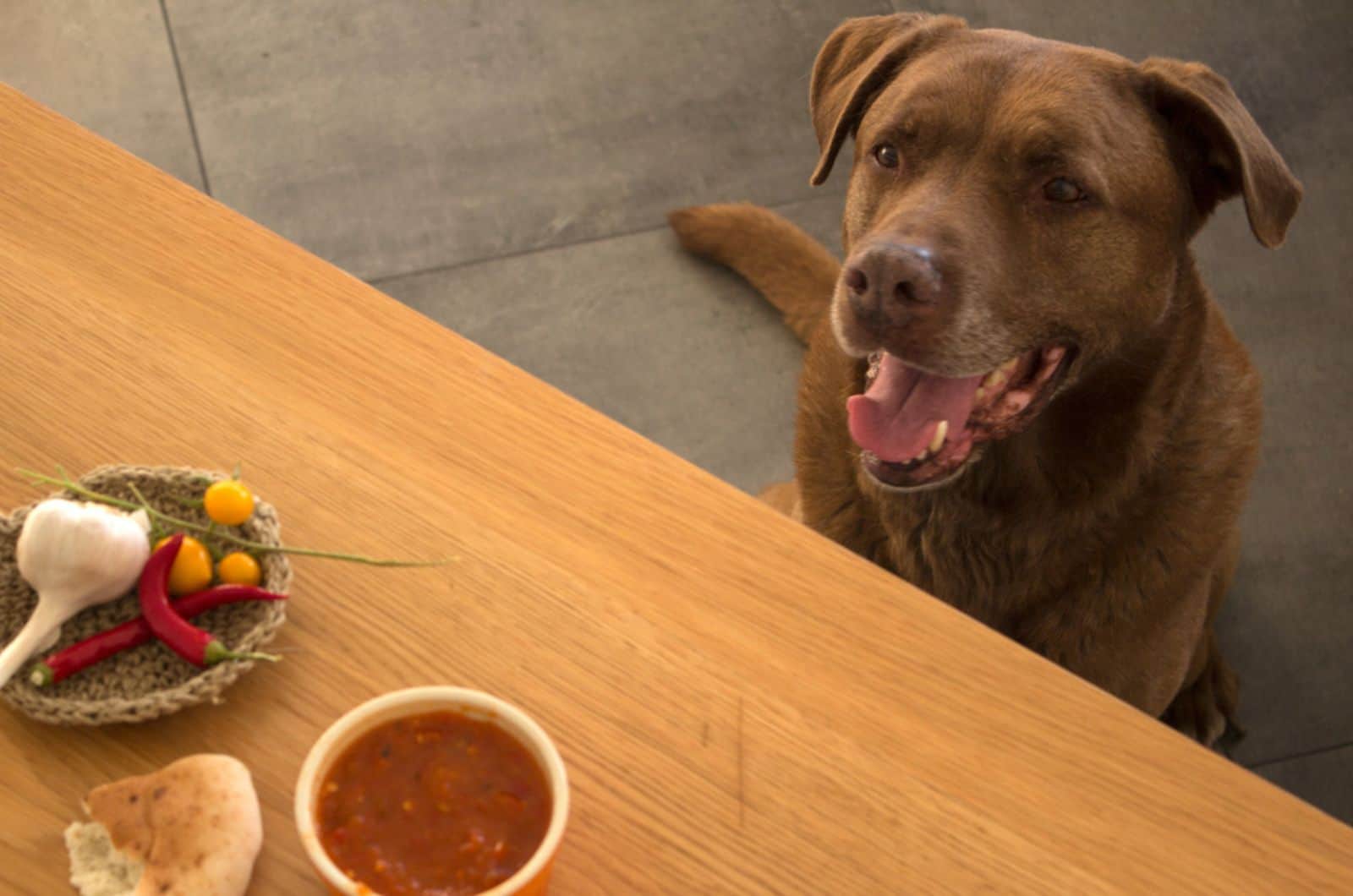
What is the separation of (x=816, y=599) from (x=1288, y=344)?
5.34ft

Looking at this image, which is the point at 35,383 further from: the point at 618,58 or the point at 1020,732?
the point at 618,58

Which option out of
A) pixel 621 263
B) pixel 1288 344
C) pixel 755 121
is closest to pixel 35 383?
pixel 621 263

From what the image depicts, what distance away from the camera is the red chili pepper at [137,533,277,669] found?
0.85 meters

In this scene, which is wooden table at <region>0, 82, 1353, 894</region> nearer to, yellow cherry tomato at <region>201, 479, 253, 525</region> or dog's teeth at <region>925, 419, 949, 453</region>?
yellow cherry tomato at <region>201, 479, 253, 525</region>

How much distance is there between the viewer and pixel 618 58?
8.46ft

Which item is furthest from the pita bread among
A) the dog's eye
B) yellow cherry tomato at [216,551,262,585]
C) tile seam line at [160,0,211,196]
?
tile seam line at [160,0,211,196]

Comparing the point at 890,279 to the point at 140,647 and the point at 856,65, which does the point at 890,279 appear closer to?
the point at 856,65

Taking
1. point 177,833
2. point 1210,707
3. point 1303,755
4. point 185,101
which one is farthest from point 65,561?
point 185,101

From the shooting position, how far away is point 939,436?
1.32m

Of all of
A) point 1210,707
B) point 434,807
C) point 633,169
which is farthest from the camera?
point 633,169

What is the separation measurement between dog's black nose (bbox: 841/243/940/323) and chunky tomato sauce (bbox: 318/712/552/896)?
0.61m

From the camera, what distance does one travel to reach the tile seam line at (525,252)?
7.46 ft

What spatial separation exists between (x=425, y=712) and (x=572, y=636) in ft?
0.59

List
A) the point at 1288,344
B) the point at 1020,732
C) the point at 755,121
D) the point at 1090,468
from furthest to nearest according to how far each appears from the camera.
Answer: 1. the point at 755,121
2. the point at 1288,344
3. the point at 1090,468
4. the point at 1020,732
